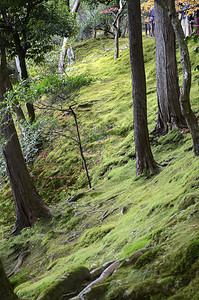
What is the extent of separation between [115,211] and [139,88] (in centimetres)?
289

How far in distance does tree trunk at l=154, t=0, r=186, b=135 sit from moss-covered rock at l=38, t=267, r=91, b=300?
20.4 feet

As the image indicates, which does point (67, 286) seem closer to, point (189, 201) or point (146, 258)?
point (146, 258)

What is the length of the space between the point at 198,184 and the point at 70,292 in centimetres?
217

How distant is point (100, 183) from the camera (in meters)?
8.88

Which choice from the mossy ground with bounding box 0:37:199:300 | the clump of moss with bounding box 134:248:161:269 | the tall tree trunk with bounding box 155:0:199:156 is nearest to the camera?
the mossy ground with bounding box 0:37:199:300

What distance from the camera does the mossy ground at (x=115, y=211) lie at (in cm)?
221

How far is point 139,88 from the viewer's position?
668 centimetres

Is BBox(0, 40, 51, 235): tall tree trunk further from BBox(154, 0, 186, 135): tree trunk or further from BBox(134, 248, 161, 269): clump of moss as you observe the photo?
BBox(134, 248, 161, 269): clump of moss

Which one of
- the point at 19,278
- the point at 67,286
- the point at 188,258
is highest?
the point at 188,258

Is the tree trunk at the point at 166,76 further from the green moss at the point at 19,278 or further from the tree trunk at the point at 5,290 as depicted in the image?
the tree trunk at the point at 5,290

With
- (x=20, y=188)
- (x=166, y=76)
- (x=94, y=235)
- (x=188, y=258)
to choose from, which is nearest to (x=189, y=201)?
(x=188, y=258)

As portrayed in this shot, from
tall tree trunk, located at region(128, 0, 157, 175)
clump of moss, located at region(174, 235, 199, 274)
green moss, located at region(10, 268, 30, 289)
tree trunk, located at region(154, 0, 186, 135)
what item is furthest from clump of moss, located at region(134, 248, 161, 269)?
tree trunk, located at region(154, 0, 186, 135)

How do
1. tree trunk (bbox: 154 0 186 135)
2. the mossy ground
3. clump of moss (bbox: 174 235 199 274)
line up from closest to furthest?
clump of moss (bbox: 174 235 199 274) < the mossy ground < tree trunk (bbox: 154 0 186 135)

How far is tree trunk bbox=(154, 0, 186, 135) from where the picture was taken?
821 cm
